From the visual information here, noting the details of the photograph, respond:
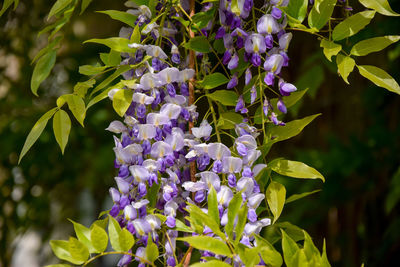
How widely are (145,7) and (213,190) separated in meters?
0.27

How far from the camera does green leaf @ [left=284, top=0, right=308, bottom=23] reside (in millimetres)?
693

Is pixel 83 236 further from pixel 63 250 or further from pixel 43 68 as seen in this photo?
pixel 43 68

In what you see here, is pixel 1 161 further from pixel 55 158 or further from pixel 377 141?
pixel 377 141

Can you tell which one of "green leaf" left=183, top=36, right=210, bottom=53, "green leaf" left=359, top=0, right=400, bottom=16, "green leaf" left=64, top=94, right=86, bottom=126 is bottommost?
"green leaf" left=64, top=94, right=86, bottom=126

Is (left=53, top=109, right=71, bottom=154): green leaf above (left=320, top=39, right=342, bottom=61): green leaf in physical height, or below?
below

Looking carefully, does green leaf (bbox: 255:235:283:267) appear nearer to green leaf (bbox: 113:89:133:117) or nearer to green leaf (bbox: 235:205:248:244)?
green leaf (bbox: 235:205:248:244)

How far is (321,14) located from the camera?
0.70 m

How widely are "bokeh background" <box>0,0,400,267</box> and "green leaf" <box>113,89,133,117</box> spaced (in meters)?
0.99

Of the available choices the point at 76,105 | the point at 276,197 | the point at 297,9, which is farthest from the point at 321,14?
the point at 76,105

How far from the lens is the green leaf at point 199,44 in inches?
28.0

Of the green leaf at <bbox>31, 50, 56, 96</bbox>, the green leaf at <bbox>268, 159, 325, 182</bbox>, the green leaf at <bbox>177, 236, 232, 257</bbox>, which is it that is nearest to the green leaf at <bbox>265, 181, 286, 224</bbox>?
the green leaf at <bbox>268, 159, 325, 182</bbox>

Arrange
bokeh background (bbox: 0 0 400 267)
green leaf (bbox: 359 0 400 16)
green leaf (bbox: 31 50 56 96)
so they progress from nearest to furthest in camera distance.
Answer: green leaf (bbox: 359 0 400 16) < green leaf (bbox: 31 50 56 96) < bokeh background (bbox: 0 0 400 267)

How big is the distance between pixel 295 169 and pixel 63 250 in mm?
317

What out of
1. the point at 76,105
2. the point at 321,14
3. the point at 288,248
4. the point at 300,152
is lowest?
the point at 300,152
